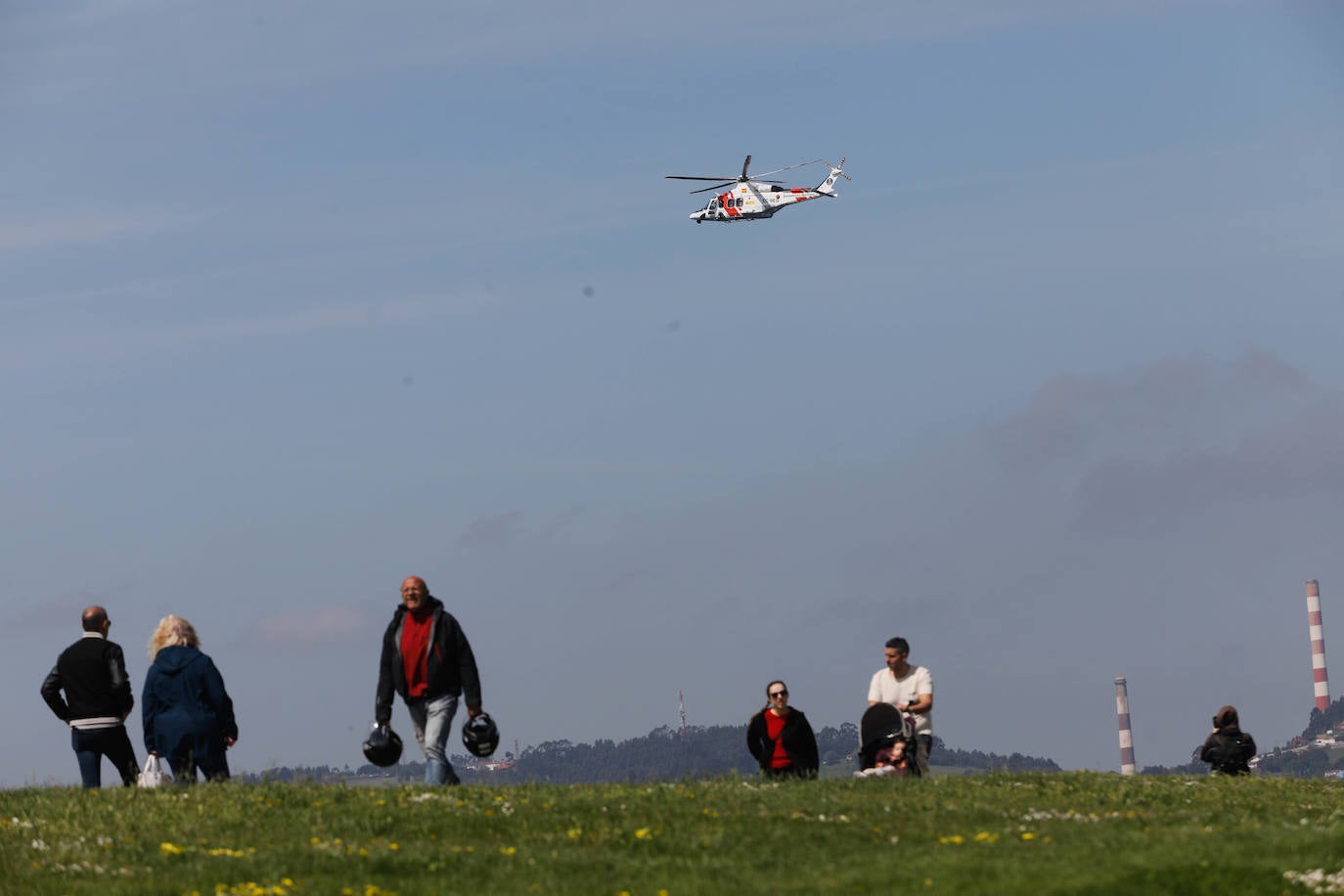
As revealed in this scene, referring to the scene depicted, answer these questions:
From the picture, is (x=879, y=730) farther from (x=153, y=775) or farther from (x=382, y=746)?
(x=153, y=775)

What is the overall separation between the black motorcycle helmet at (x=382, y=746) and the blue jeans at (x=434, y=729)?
271 millimetres

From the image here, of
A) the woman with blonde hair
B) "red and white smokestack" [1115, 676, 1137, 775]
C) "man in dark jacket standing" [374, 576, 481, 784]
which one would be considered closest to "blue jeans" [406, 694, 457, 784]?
"man in dark jacket standing" [374, 576, 481, 784]

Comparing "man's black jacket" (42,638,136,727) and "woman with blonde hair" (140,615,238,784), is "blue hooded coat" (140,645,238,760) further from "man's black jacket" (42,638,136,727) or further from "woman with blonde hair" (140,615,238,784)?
"man's black jacket" (42,638,136,727)

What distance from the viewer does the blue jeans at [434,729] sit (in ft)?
58.3

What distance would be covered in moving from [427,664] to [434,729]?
2.42ft

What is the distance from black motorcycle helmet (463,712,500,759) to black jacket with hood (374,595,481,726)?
0.59 ft

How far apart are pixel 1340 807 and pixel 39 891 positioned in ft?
44.1

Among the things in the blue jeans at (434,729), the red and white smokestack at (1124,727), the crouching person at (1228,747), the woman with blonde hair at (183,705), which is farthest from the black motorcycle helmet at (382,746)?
the red and white smokestack at (1124,727)

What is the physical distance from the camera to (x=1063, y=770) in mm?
21094

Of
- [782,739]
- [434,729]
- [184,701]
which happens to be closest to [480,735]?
[434,729]

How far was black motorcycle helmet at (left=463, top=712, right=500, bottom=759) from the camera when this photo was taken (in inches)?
693

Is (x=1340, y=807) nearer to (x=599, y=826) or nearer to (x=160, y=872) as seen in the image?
(x=599, y=826)

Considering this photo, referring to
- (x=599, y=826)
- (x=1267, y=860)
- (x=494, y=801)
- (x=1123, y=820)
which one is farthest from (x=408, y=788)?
(x=1267, y=860)

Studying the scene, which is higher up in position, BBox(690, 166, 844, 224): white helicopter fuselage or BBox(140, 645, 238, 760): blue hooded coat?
BBox(690, 166, 844, 224): white helicopter fuselage
